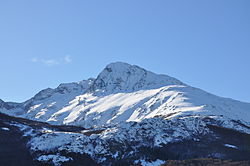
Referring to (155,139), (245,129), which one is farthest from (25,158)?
(245,129)

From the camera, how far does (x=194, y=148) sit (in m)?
124

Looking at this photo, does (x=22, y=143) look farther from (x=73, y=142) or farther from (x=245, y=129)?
(x=245, y=129)

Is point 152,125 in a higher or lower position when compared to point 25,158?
higher

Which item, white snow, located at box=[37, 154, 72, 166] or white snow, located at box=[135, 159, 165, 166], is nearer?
white snow, located at box=[37, 154, 72, 166]

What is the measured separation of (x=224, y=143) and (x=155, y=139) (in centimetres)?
2606

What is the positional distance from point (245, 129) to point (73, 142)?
84067 millimetres

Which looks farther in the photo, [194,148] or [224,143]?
[224,143]

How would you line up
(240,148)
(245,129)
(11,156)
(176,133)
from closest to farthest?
(11,156)
(240,148)
(176,133)
(245,129)

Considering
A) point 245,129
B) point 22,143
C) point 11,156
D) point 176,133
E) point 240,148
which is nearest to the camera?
point 11,156

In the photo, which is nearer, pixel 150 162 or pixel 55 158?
pixel 55 158

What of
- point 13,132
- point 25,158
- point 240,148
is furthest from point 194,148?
point 13,132

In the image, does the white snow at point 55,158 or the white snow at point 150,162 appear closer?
the white snow at point 55,158

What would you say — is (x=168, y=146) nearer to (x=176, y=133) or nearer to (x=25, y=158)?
(x=176, y=133)

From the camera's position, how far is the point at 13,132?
128 m
